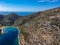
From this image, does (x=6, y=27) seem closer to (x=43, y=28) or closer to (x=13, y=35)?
(x=13, y=35)

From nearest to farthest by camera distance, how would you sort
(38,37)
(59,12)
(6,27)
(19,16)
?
(38,37)
(59,12)
(19,16)
(6,27)

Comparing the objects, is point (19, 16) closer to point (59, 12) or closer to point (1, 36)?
point (1, 36)

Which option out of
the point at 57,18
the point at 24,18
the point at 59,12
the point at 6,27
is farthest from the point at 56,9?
the point at 6,27

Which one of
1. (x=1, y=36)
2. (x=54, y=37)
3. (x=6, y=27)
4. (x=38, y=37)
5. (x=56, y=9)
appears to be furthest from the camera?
(x=6, y=27)

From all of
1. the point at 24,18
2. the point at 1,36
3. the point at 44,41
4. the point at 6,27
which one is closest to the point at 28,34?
the point at 44,41

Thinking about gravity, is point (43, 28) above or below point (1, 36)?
above

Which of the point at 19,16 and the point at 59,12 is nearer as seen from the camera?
the point at 59,12

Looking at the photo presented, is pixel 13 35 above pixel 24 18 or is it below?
below

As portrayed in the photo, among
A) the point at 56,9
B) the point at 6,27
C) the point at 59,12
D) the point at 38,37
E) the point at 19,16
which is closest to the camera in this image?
the point at 38,37

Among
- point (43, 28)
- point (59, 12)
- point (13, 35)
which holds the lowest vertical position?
point (13, 35)
